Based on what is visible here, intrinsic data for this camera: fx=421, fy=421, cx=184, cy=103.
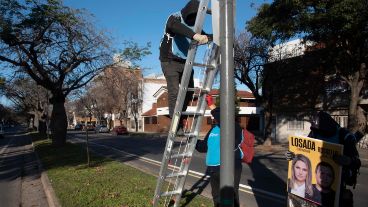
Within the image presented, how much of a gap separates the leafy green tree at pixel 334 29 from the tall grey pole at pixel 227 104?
1657 cm

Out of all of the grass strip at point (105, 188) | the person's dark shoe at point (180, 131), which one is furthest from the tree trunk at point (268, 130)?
the person's dark shoe at point (180, 131)

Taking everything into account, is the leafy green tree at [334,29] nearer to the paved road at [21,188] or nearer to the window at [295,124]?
the window at [295,124]

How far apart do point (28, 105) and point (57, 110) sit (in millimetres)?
44597

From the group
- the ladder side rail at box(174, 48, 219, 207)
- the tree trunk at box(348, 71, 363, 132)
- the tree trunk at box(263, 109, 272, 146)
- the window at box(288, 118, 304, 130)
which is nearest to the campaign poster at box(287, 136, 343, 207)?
the ladder side rail at box(174, 48, 219, 207)

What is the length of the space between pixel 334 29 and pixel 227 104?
18357 mm

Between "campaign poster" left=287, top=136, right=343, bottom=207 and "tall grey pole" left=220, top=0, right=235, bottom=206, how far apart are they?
5.00ft

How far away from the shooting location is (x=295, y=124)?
108 ft

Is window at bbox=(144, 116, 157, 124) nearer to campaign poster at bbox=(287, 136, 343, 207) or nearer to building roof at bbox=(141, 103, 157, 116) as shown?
building roof at bbox=(141, 103, 157, 116)

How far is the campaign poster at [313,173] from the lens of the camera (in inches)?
169

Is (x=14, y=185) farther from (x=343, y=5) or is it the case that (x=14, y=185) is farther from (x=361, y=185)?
(x=343, y=5)

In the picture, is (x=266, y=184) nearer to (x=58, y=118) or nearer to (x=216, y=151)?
(x=216, y=151)

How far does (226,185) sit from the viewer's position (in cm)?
320

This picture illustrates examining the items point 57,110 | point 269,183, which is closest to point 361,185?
point 269,183

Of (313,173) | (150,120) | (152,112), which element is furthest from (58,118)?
(150,120)
